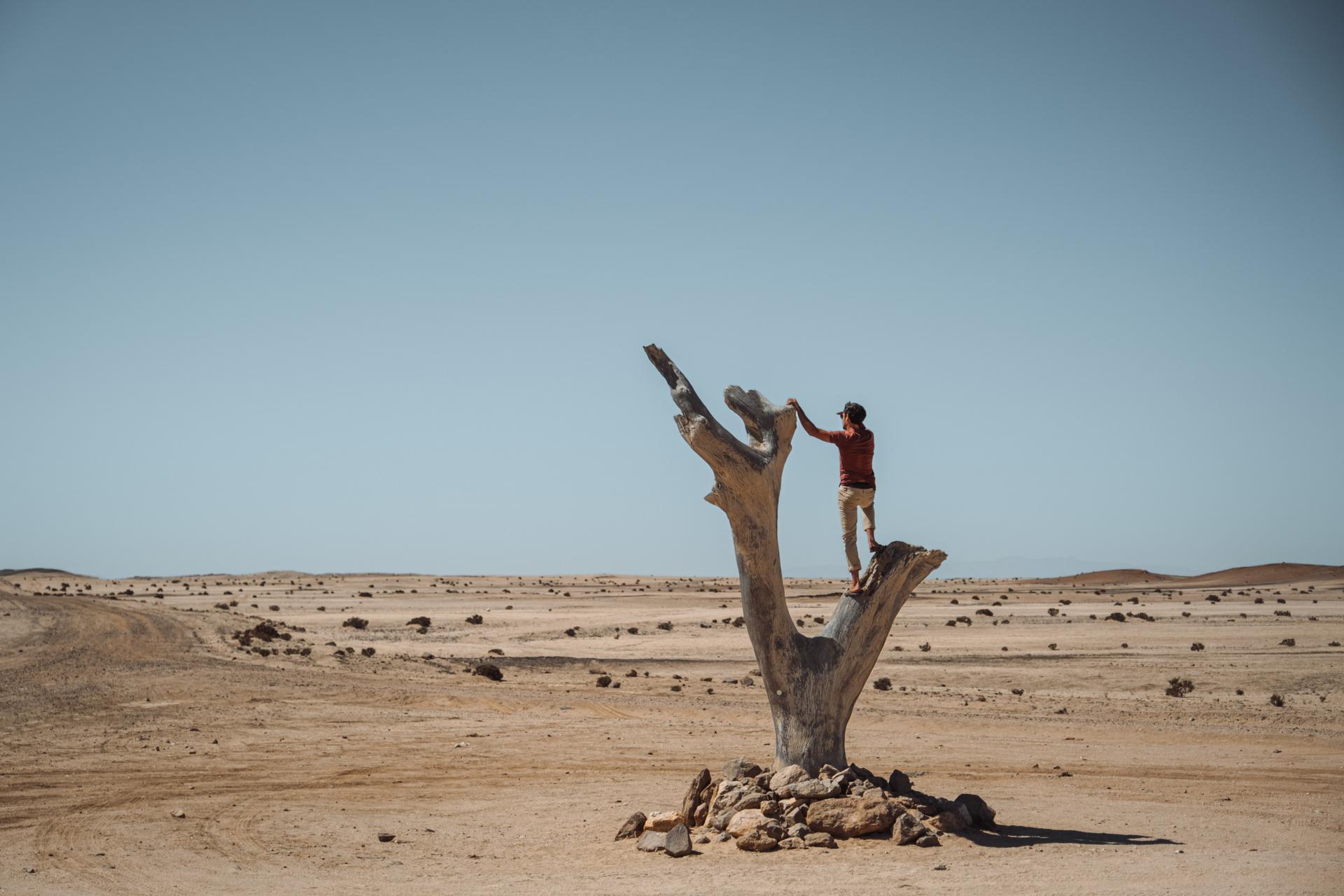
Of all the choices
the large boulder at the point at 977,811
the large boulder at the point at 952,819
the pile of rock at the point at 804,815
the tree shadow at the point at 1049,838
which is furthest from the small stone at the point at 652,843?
the large boulder at the point at 977,811

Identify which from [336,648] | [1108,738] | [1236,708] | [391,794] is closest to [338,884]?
[391,794]

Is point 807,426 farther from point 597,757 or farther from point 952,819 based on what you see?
point 597,757

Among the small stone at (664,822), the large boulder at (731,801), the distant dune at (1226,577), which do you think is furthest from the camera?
the distant dune at (1226,577)

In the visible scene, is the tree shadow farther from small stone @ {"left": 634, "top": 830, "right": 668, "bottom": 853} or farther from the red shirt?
the red shirt

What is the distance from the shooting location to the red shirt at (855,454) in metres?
11.4

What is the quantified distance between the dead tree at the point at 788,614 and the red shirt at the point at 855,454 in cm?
59

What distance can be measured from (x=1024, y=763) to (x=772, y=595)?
8.01 metres

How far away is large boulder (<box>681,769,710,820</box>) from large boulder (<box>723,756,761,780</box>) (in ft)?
0.80

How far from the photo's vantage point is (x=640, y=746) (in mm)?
19188

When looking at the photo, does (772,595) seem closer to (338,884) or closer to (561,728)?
(338,884)

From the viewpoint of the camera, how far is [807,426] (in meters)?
11.5

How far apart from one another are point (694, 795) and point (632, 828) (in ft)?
2.59

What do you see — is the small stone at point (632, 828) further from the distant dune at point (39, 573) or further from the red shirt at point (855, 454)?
the distant dune at point (39, 573)

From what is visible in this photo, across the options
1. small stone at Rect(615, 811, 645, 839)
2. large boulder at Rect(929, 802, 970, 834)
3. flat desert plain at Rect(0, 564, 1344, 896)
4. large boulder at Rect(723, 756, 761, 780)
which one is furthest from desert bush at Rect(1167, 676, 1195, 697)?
small stone at Rect(615, 811, 645, 839)
